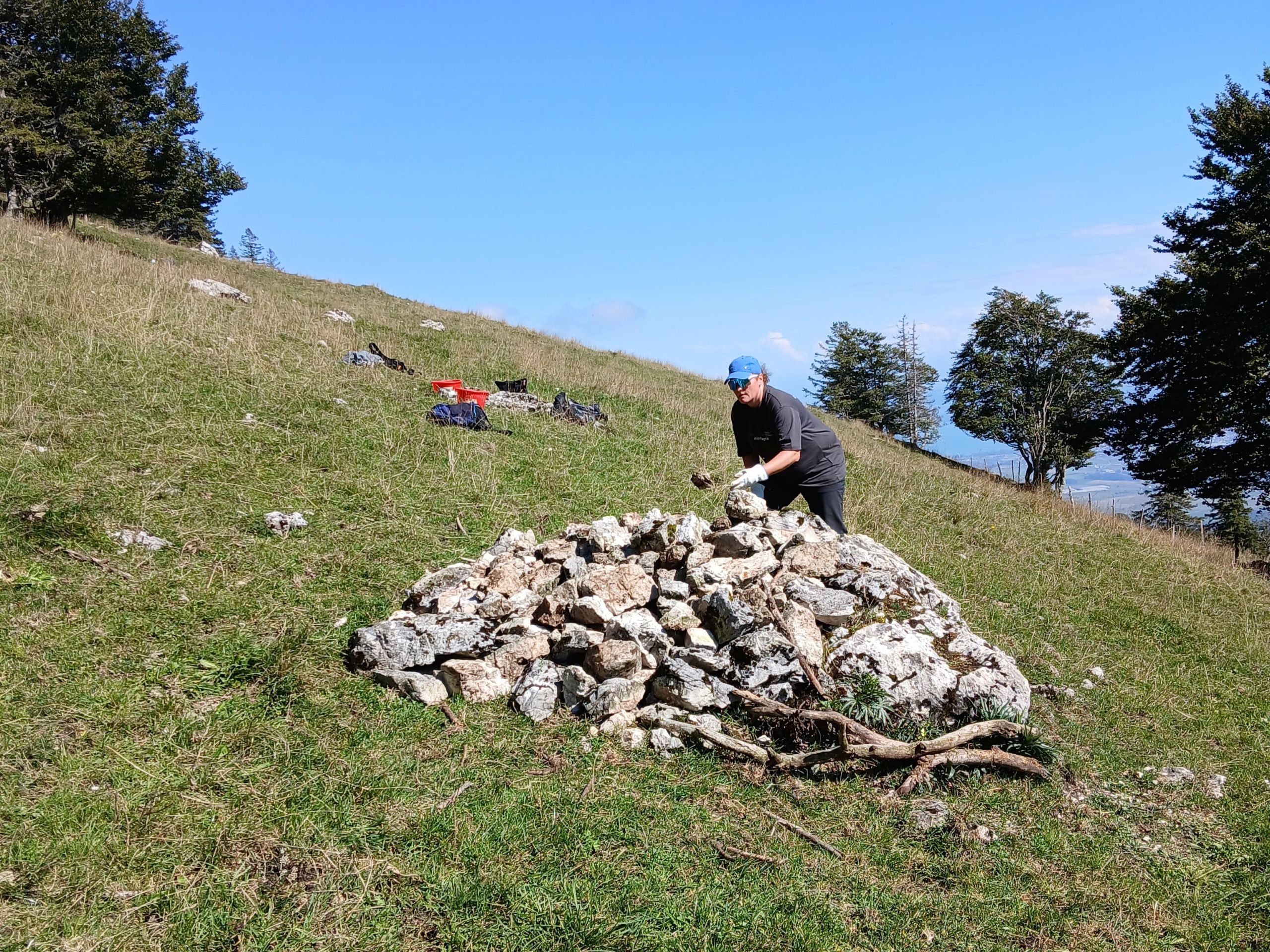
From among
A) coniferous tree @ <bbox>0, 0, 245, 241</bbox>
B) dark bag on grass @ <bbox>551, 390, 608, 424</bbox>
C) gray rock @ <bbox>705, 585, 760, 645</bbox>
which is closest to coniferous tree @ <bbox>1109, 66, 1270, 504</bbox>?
dark bag on grass @ <bbox>551, 390, 608, 424</bbox>

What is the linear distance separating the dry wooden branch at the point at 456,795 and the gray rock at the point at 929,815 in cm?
243

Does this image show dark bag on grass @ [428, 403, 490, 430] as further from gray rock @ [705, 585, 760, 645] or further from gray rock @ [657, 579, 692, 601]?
gray rock @ [705, 585, 760, 645]

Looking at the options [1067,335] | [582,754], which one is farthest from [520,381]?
[1067,335]

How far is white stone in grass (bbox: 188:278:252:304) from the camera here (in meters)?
12.9

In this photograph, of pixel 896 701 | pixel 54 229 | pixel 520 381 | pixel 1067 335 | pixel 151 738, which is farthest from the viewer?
pixel 1067 335

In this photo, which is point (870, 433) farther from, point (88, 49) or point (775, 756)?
point (88, 49)

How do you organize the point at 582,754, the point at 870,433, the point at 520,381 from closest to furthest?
the point at 582,754 < the point at 520,381 < the point at 870,433

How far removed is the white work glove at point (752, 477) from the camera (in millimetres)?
6020

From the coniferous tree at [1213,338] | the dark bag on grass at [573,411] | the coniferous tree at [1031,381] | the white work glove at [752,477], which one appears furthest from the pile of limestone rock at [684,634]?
the coniferous tree at [1031,381]

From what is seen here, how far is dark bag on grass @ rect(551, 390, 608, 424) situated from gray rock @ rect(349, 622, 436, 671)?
7.22 meters

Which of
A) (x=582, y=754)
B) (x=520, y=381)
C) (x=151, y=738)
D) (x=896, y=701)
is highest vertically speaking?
(x=520, y=381)

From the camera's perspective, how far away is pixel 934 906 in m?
3.29

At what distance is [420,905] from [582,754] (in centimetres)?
135

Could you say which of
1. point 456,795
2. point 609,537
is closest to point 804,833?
point 456,795
